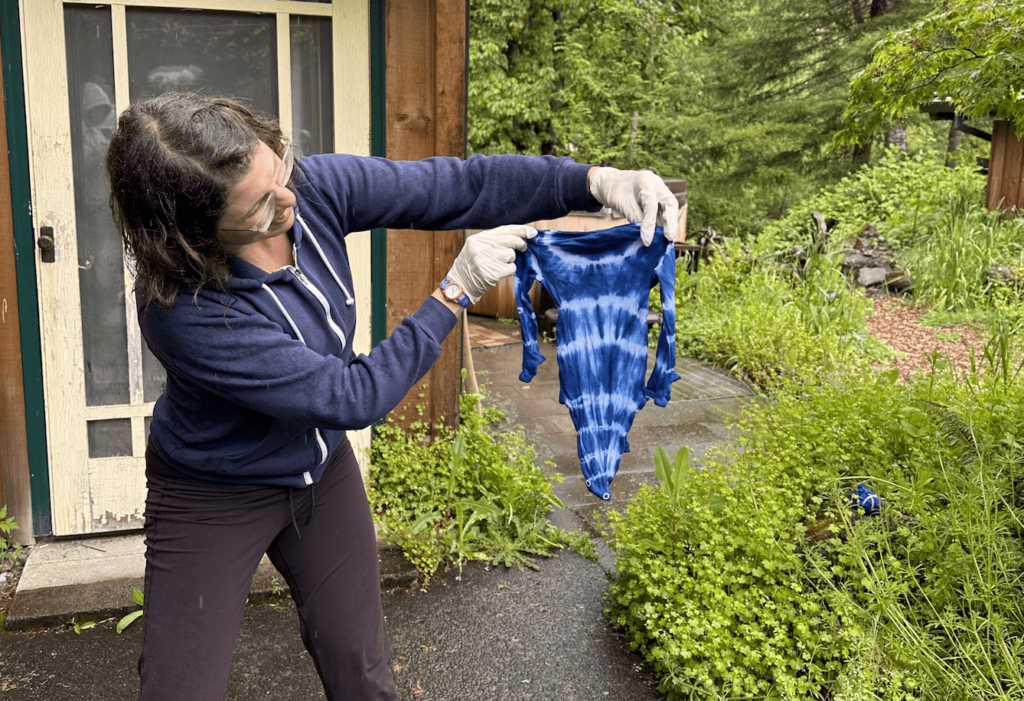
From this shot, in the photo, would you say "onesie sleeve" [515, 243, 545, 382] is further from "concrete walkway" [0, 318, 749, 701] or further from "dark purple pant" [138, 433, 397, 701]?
"concrete walkway" [0, 318, 749, 701]

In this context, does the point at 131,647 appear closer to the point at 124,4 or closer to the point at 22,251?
the point at 22,251

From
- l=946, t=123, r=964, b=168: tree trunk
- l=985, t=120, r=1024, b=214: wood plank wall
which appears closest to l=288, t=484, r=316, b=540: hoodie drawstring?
l=985, t=120, r=1024, b=214: wood plank wall

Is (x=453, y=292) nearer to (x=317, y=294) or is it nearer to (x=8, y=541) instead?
(x=317, y=294)

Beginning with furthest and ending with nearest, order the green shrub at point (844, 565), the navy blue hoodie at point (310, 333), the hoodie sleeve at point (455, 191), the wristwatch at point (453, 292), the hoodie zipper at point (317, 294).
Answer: the green shrub at point (844, 565) < the hoodie sleeve at point (455, 191) < the wristwatch at point (453, 292) < the hoodie zipper at point (317, 294) < the navy blue hoodie at point (310, 333)

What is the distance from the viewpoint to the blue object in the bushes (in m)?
3.42

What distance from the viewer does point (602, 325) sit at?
2715 millimetres

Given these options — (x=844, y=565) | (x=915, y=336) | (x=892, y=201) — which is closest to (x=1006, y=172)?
(x=892, y=201)

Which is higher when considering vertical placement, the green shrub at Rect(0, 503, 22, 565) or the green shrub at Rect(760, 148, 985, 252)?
the green shrub at Rect(760, 148, 985, 252)

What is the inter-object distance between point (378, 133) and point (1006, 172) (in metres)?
8.97

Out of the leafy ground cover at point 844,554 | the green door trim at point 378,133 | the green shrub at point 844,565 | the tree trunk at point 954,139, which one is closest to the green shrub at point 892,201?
the tree trunk at point 954,139

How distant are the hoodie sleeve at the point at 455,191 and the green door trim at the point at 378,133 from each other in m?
1.51

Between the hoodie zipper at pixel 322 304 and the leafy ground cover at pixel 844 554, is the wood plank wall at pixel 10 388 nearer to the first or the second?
the hoodie zipper at pixel 322 304

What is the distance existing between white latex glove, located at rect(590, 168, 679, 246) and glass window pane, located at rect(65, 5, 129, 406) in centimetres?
227

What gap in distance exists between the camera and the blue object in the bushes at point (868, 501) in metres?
3.42
